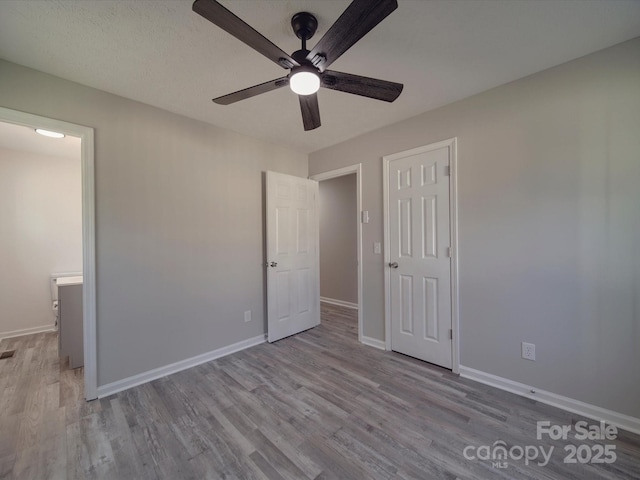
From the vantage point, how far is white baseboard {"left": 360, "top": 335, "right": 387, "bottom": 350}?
2.89m

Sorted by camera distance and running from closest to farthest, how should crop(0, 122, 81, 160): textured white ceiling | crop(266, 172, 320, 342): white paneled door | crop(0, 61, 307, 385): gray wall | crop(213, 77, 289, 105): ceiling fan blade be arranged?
1. crop(213, 77, 289, 105): ceiling fan blade
2. crop(0, 61, 307, 385): gray wall
3. crop(0, 122, 81, 160): textured white ceiling
4. crop(266, 172, 320, 342): white paneled door

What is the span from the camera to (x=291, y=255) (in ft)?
10.8

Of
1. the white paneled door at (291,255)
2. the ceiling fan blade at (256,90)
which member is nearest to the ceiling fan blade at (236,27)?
the ceiling fan blade at (256,90)

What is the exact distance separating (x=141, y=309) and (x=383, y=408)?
218 centimetres

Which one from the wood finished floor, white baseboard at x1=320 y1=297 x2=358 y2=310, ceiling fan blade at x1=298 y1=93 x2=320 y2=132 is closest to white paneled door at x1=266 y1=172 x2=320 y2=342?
the wood finished floor

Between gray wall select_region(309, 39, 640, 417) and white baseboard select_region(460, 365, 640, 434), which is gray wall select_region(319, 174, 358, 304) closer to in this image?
gray wall select_region(309, 39, 640, 417)

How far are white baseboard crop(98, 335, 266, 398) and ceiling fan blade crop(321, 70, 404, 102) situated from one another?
269 cm

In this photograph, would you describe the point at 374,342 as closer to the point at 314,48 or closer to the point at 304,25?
the point at 314,48

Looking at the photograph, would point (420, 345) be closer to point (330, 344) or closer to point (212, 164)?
point (330, 344)

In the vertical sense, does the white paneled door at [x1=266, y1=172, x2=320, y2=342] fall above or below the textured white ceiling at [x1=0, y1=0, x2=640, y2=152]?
below

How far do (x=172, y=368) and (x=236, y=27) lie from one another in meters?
2.72

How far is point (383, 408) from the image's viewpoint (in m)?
1.88

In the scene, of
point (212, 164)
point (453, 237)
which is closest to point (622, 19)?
point (453, 237)

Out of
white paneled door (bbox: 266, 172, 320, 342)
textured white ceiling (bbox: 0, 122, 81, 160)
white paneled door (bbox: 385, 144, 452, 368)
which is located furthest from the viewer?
white paneled door (bbox: 266, 172, 320, 342)
